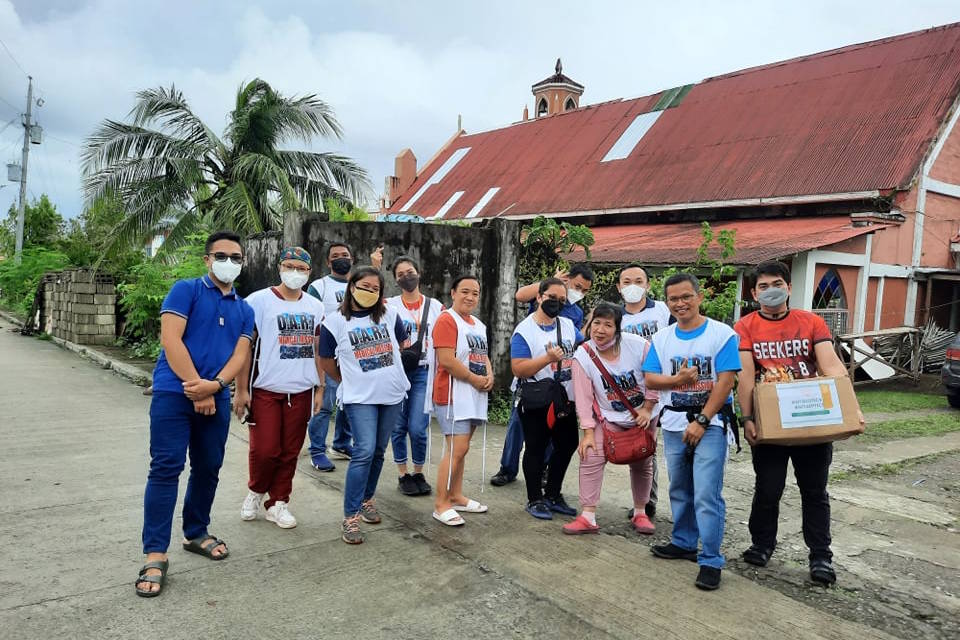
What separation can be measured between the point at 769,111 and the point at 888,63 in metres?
2.64

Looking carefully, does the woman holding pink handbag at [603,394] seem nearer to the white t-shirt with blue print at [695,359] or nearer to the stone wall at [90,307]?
the white t-shirt with blue print at [695,359]

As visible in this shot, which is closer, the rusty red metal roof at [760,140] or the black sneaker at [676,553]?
the black sneaker at [676,553]

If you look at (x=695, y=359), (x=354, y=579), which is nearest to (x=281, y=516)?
(x=354, y=579)

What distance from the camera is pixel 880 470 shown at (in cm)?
649

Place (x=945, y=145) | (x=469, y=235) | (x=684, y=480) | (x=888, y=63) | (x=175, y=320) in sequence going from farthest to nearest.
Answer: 1. (x=888, y=63)
2. (x=945, y=145)
3. (x=469, y=235)
4. (x=684, y=480)
5. (x=175, y=320)

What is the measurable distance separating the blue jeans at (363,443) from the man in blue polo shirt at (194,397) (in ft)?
2.40

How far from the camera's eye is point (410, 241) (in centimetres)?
800

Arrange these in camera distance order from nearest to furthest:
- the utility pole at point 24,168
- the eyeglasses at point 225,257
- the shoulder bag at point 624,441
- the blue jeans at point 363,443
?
the eyeglasses at point 225,257
the blue jeans at point 363,443
the shoulder bag at point 624,441
the utility pole at point 24,168

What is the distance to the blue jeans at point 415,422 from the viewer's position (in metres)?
5.20

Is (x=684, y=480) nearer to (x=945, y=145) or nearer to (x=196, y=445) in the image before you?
(x=196, y=445)

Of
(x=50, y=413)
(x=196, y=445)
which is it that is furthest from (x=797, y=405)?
(x=50, y=413)

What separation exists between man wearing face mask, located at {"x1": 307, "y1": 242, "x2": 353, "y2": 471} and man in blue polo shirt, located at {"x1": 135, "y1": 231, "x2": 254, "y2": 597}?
5.75 feet

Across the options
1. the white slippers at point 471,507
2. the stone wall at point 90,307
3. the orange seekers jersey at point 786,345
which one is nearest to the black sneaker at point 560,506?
the white slippers at point 471,507

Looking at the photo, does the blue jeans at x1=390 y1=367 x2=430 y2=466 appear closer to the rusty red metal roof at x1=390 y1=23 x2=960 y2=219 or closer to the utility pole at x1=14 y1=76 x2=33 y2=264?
the rusty red metal roof at x1=390 y1=23 x2=960 y2=219
